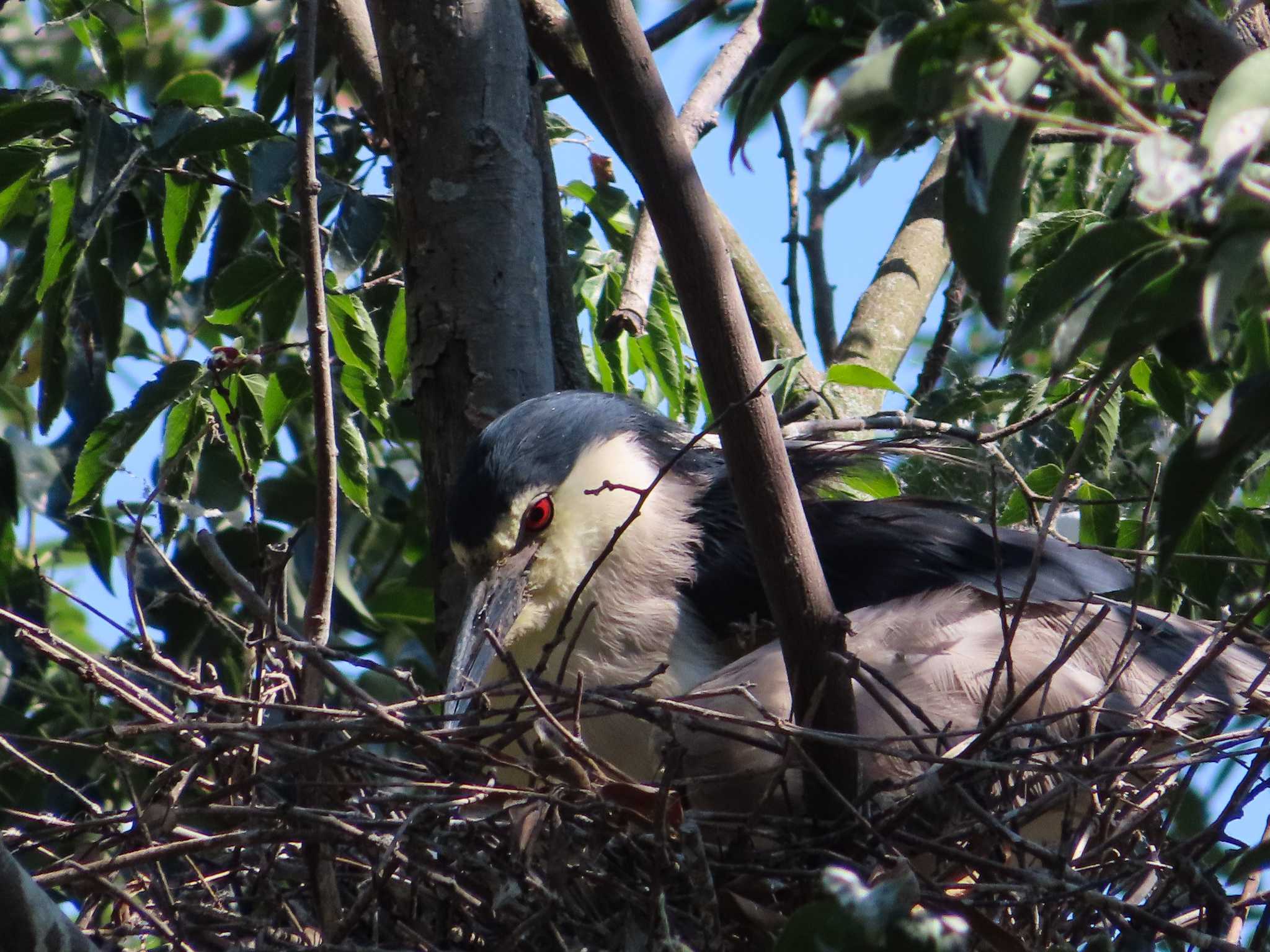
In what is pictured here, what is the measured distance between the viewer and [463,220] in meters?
2.48

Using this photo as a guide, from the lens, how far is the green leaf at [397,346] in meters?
2.69

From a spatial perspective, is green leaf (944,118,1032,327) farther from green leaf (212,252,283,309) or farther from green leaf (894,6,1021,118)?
green leaf (212,252,283,309)

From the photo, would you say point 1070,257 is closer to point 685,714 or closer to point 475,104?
point 685,714

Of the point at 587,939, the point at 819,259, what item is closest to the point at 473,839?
the point at 587,939

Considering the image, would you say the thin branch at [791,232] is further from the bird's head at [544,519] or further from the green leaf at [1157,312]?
the green leaf at [1157,312]

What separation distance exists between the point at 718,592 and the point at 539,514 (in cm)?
34

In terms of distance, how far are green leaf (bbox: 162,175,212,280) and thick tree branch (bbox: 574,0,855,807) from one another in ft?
4.26

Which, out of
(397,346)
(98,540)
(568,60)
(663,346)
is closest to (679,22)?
(568,60)

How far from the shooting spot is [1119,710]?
5.97ft

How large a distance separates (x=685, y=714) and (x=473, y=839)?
0.33 metres

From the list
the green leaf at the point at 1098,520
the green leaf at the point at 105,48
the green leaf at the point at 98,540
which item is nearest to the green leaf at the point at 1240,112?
the green leaf at the point at 1098,520

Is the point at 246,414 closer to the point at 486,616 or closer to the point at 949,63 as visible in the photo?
the point at 486,616

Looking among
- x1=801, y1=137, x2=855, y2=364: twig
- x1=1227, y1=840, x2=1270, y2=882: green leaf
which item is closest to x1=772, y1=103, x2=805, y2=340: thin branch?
x1=801, y1=137, x2=855, y2=364: twig

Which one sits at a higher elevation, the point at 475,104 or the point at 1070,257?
the point at 475,104
